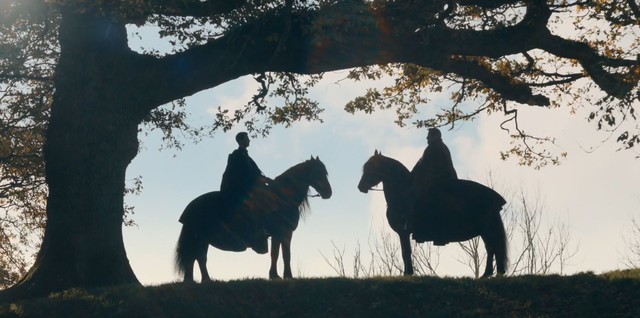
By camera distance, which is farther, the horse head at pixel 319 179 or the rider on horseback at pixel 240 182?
the horse head at pixel 319 179

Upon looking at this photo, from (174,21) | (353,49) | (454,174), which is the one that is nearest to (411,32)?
(353,49)

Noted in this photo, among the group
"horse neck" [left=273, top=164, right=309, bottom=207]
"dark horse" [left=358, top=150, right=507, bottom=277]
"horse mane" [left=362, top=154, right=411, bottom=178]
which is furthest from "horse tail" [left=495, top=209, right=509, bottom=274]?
"horse neck" [left=273, top=164, right=309, bottom=207]

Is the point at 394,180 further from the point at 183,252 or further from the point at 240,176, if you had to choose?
the point at 183,252

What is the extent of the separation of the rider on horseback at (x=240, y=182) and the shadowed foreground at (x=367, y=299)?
10.8 feet

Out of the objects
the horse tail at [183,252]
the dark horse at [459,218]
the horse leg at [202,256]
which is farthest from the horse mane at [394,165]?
the horse tail at [183,252]

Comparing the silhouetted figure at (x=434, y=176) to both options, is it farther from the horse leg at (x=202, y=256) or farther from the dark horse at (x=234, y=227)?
the horse leg at (x=202, y=256)

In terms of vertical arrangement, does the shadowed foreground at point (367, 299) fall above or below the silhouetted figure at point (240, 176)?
below

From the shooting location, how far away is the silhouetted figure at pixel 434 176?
21.1 m

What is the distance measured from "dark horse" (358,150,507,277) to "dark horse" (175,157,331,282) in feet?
8.12

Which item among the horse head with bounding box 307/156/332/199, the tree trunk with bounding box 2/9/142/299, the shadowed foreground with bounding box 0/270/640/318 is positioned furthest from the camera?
the horse head with bounding box 307/156/332/199

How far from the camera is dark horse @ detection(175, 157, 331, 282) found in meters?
21.1

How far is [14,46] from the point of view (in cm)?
2494

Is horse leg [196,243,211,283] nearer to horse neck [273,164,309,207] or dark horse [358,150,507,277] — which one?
horse neck [273,164,309,207]

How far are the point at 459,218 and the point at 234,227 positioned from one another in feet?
15.8
